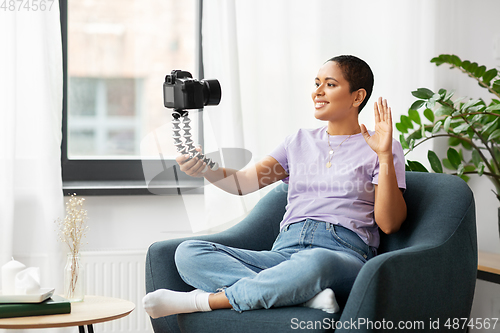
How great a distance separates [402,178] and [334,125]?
0.28m

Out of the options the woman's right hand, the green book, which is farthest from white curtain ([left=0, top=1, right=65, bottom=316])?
the woman's right hand

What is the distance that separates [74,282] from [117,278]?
0.46 m

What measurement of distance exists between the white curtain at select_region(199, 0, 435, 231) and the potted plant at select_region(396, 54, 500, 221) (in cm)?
13

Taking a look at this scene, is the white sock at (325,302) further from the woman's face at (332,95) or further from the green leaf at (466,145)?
the green leaf at (466,145)

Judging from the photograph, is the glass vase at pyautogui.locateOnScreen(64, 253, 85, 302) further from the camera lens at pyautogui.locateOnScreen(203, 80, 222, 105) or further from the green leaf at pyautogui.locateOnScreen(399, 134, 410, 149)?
the green leaf at pyautogui.locateOnScreen(399, 134, 410, 149)

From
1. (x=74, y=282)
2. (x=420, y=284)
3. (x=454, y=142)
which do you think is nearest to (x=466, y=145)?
(x=454, y=142)

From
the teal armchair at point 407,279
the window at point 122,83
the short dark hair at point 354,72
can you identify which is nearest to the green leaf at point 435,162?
the teal armchair at point 407,279

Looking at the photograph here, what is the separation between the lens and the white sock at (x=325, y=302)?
1158 millimetres

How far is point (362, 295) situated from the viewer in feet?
3.54

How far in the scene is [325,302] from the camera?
116 cm

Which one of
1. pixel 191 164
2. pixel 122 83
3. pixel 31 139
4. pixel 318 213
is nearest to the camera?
pixel 191 164

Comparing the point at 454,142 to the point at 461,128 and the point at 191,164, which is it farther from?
the point at 191,164

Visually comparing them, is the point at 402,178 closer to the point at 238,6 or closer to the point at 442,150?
the point at 442,150

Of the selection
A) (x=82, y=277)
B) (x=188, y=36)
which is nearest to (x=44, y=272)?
(x=82, y=277)
